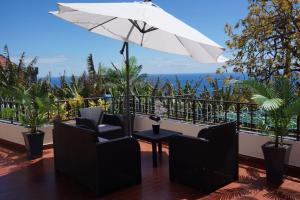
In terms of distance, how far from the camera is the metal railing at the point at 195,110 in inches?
217

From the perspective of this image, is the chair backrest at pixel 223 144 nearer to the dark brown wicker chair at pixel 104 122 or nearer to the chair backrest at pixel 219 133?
the chair backrest at pixel 219 133

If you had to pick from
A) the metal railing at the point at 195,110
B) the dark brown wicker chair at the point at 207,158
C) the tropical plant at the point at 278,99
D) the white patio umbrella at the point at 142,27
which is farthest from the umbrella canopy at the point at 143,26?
the metal railing at the point at 195,110

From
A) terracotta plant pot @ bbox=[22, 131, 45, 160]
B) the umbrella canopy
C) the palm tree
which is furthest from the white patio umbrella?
the palm tree

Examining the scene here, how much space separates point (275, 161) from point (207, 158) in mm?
1134

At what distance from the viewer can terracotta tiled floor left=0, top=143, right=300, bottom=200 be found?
4020 mm

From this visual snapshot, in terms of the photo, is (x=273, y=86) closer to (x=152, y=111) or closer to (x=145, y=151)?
(x=145, y=151)

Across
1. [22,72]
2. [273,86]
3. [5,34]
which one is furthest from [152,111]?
[5,34]

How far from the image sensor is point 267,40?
863 cm

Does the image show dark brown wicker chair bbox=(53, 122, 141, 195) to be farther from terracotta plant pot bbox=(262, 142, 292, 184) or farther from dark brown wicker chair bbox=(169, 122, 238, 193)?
terracotta plant pot bbox=(262, 142, 292, 184)

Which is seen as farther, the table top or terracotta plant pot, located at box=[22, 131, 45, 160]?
terracotta plant pot, located at box=[22, 131, 45, 160]

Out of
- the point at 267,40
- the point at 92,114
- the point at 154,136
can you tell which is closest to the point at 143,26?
the point at 154,136

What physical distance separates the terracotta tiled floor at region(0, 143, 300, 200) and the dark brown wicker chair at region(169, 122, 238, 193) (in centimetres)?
13

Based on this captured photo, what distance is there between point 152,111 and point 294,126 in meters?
3.64

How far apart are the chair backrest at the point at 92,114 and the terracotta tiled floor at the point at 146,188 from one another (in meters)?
1.34
